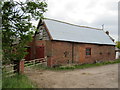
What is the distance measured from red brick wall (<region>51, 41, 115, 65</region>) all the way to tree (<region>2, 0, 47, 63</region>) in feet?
21.3

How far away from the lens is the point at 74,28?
20359mm

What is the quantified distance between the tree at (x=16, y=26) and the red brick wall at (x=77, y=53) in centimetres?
648

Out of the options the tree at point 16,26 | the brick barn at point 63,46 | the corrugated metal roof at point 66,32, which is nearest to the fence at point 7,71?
the tree at point 16,26

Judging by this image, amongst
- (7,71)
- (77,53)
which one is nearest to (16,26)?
(7,71)

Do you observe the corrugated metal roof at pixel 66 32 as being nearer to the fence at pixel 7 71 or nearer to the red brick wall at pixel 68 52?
the red brick wall at pixel 68 52

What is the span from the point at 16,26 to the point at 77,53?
10780 millimetres

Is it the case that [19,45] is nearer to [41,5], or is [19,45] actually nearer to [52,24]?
[41,5]

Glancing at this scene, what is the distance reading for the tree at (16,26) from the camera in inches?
311

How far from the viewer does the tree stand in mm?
7910

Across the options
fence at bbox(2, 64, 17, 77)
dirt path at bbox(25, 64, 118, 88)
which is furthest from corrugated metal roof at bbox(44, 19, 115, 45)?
fence at bbox(2, 64, 17, 77)

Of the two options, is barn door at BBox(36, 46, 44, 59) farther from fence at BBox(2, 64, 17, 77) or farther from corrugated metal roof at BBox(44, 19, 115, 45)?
fence at BBox(2, 64, 17, 77)

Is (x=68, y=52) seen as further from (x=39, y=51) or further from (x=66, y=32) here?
(x=39, y=51)

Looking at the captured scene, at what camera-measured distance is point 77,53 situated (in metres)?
17.3

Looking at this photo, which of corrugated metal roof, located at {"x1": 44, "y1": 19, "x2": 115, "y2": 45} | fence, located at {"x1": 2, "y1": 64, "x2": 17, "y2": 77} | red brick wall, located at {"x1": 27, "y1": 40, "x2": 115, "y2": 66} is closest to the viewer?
fence, located at {"x1": 2, "y1": 64, "x2": 17, "y2": 77}
